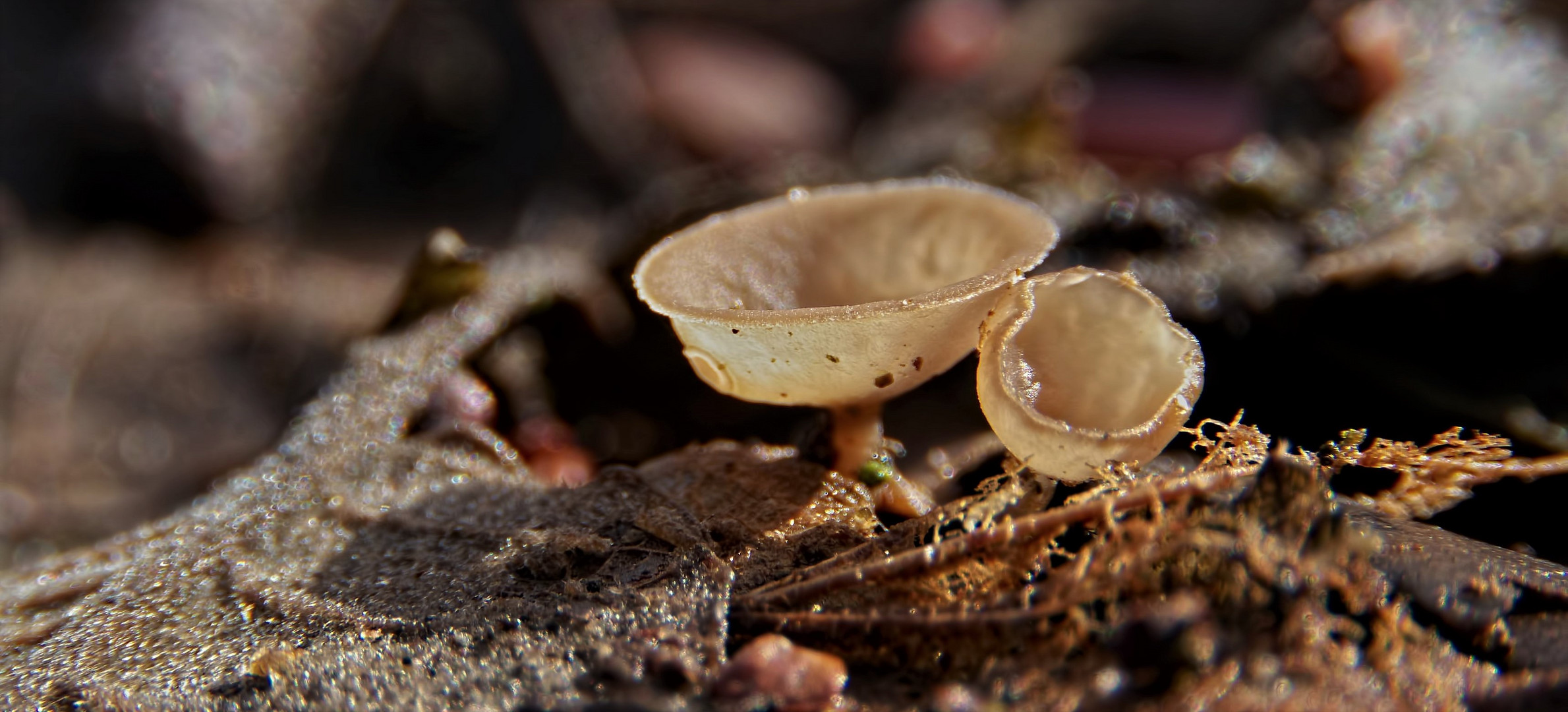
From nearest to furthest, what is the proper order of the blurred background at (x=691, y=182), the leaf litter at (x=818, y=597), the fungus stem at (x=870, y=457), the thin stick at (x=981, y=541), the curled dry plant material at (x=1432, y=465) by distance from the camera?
the leaf litter at (x=818, y=597) → the thin stick at (x=981, y=541) → the curled dry plant material at (x=1432, y=465) → the fungus stem at (x=870, y=457) → the blurred background at (x=691, y=182)

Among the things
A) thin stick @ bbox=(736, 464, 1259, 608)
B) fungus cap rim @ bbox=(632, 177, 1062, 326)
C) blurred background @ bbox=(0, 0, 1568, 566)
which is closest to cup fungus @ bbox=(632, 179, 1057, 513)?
fungus cap rim @ bbox=(632, 177, 1062, 326)

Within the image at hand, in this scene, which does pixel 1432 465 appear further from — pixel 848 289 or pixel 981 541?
pixel 848 289

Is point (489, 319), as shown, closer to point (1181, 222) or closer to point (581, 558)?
point (581, 558)

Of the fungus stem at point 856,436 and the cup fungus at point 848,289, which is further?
the fungus stem at point 856,436

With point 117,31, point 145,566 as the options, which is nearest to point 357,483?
point 145,566

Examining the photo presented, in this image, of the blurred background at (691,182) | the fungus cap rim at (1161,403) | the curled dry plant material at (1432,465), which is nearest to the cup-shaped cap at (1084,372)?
the fungus cap rim at (1161,403)

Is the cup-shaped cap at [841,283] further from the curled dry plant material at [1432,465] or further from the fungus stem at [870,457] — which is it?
the curled dry plant material at [1432,465]
